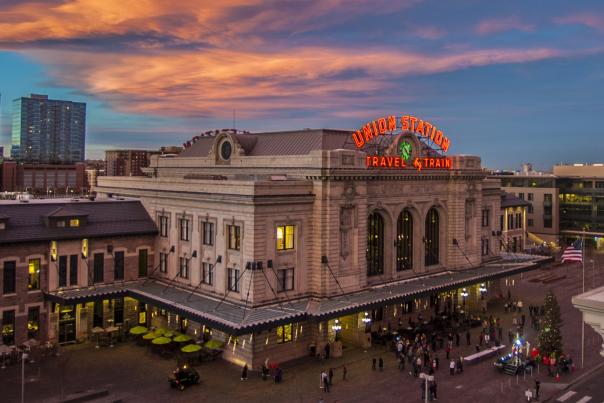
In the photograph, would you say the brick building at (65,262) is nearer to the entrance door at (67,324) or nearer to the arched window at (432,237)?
the entrance door at (67,324)

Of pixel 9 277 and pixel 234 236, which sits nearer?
pixel 9 277

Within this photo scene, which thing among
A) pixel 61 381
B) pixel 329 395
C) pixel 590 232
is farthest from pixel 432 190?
pixel 590 232

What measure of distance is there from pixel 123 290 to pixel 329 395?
26375mm

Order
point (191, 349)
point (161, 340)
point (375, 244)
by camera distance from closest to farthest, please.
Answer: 1. point (191, 349)
2. point (161, 340)
3. point (375, 244)

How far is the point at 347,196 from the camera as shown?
59219mm

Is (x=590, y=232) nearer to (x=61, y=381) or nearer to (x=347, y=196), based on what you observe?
(x=347, y=196)

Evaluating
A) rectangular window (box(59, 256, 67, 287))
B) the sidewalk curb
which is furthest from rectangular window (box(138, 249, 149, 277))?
the sidewalk curb

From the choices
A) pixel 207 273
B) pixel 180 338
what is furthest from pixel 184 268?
pixel 180 338

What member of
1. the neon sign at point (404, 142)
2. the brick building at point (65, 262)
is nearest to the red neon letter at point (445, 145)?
the neon sign at point (404, 142)

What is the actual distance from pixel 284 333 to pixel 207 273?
430 inches

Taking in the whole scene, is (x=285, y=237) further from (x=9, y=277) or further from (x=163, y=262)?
(x=9, y=277)

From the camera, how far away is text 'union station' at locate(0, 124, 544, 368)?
5438 centimetres

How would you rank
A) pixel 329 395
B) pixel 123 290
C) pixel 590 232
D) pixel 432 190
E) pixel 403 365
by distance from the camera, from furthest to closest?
pixel 590 232
pixel 432 190
pixel 123 290
pixel 403 365
pixel 329 395

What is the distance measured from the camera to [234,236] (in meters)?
56.1
